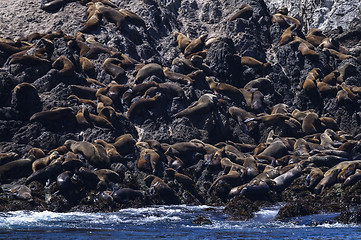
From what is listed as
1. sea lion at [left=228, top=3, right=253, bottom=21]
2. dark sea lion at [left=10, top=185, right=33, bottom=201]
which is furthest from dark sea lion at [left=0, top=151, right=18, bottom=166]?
sea lion at [left=228, top=3, right=253, bottom=21]

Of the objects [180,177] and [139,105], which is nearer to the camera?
[180,177]

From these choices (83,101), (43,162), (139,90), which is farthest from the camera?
(139,90)

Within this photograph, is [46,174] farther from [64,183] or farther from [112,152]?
[112,152]

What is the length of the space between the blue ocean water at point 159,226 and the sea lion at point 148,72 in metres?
7.40

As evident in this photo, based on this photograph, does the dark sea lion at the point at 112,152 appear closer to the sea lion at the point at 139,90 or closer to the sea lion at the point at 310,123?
the sea lion at the point at 139,90

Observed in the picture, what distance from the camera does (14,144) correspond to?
17.1 m

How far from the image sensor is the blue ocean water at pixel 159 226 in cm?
1164

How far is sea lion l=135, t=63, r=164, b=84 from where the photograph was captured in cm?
2155

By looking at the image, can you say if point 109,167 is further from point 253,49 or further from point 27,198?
point 253,49

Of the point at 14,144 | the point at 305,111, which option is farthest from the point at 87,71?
the point at 305,111

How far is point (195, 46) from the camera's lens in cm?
2453

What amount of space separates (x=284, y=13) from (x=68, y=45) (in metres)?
11.5

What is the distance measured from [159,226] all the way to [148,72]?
943 cm

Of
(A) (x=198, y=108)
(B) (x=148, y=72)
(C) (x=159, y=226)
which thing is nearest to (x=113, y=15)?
(B) (x=148, y=72)
